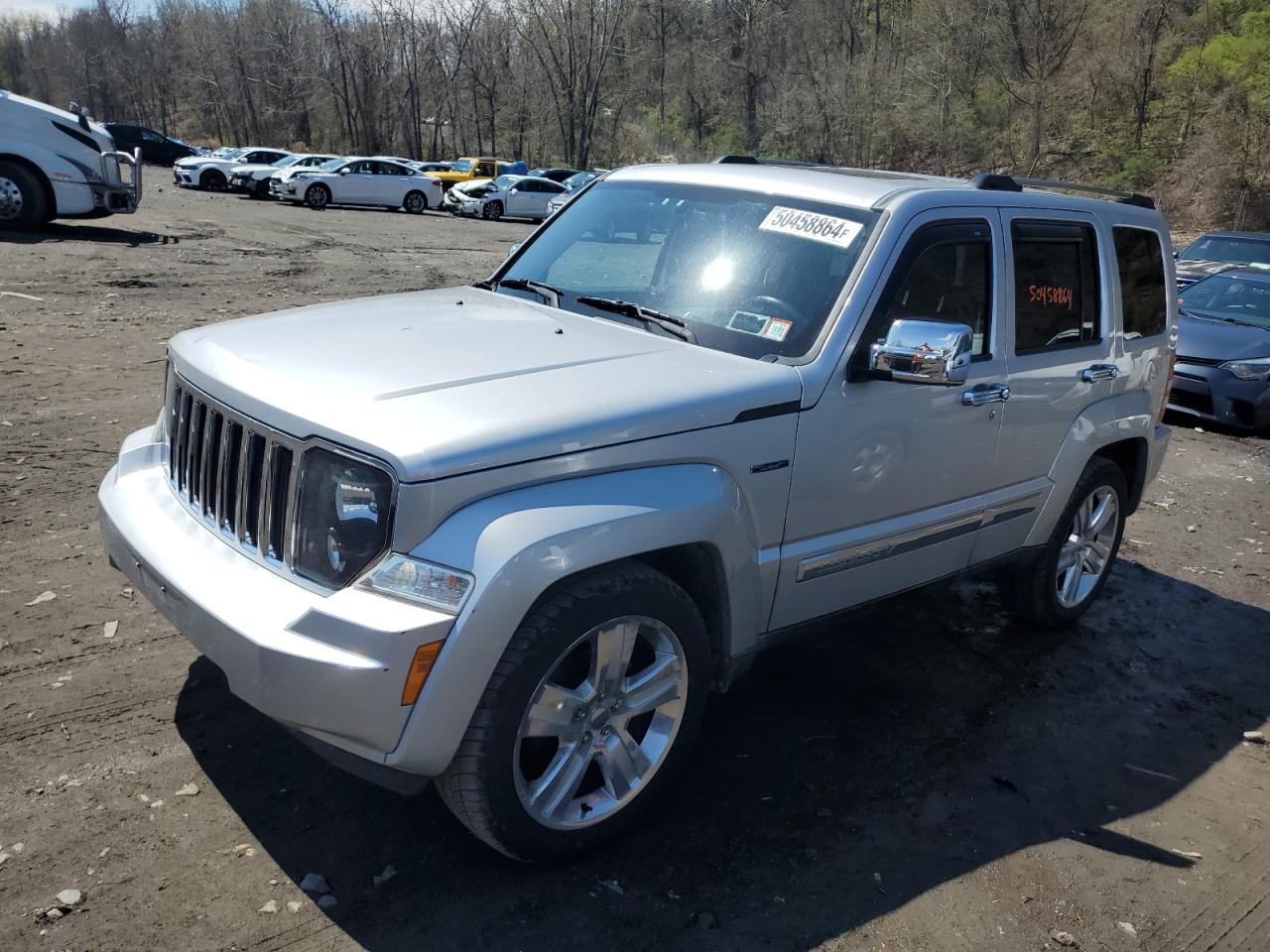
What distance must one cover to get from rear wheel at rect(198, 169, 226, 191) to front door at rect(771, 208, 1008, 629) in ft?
112

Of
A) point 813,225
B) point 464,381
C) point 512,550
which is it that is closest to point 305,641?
point 512,550

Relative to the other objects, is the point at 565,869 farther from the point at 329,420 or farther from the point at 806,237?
the point at 806,237

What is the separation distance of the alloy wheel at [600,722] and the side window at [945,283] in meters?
1.34

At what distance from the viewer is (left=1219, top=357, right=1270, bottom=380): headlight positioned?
9.52m

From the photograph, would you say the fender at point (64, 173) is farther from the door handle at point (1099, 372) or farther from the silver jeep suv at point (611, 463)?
the door handle at point (1099, 372)

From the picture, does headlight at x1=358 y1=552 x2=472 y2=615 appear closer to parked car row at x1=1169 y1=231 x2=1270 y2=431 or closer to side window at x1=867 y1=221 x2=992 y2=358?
side window at x1=867 y1=221 x2=992 y2=358

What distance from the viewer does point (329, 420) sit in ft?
8.99

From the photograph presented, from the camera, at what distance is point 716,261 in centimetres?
386

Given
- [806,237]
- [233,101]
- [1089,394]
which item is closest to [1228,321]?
[1089,394]

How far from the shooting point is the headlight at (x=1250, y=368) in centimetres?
952

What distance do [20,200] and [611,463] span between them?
15.9 metres

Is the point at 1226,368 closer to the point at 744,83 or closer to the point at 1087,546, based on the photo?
the point at 1087,546

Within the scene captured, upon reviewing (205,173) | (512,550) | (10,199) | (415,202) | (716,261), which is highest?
(716,261)

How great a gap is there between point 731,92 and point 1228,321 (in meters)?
65.9
